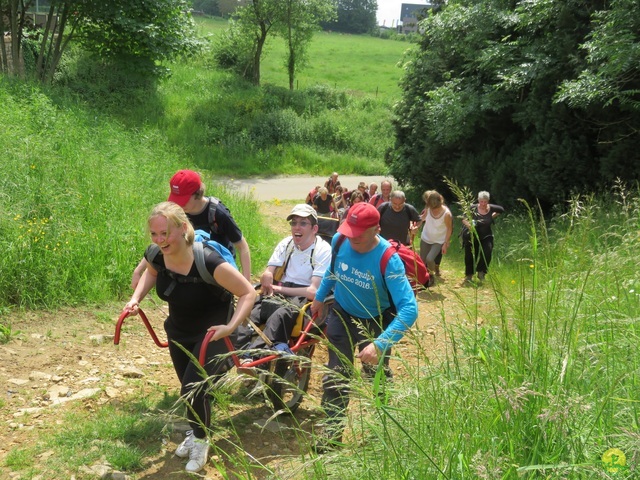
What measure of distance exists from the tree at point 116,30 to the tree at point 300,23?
53.7 ft

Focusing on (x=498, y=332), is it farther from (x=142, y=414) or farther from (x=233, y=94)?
(x=233, y=94)

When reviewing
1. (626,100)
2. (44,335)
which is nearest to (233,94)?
(626,100)

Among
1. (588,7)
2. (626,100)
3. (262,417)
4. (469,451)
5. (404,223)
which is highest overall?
(588,7)

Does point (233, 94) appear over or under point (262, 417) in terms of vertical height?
over

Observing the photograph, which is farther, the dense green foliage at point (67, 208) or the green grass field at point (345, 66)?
the green grass field at point (345, 66)

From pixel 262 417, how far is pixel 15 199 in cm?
462

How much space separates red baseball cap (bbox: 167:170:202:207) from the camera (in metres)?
5.67

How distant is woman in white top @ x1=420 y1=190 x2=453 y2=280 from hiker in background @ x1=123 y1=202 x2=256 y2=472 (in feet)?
21.2

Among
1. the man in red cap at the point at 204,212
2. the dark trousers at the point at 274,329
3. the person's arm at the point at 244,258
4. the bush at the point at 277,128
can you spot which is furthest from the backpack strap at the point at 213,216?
the bush at the point at 277,128

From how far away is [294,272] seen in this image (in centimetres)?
613

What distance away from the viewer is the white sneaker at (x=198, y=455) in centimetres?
460

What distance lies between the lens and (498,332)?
3.39 m

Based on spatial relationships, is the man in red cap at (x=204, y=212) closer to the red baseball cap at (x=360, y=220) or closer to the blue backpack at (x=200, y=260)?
the blue backpack at (x=200, y=260)

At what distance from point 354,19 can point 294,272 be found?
97222mm
